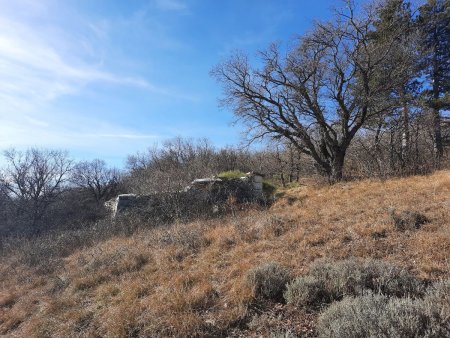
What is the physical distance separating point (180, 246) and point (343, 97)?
402 inches

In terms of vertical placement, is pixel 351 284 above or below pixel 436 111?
below

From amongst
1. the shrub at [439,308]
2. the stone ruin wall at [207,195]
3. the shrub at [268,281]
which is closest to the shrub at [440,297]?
the shrub at [439,308]

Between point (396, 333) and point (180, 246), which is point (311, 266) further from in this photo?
point (180, 246)

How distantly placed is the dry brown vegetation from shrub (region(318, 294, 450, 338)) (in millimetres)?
435

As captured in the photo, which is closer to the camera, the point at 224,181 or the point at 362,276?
the point at 362,276

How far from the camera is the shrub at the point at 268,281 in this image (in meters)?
4.04

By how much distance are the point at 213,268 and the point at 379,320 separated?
10.5 ft

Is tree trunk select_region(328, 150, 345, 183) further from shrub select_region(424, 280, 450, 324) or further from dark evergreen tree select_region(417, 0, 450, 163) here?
shrub select_region(424, 280, 450, 324)

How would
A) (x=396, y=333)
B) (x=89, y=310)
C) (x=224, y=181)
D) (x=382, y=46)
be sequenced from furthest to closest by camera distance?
1. (x=224, y=181)
2. (x=382, y=46)
3. (x=89, y=310)
4. (x=396, y=333)

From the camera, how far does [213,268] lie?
17.7 feet

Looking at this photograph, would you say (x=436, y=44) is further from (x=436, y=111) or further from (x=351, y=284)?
(x=351, y=284)

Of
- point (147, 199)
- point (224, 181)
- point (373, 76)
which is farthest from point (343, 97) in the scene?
point (147, 199)

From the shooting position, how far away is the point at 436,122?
510 inches

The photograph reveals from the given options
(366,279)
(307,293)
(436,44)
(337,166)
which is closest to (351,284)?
Answer: (366,279)
